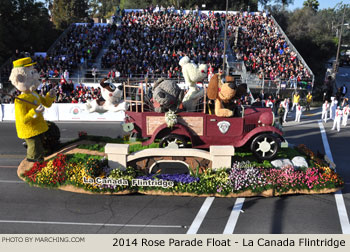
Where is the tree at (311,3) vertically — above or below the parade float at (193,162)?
above

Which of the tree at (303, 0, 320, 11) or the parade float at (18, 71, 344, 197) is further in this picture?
the tree at (303, 0, 320, 11)

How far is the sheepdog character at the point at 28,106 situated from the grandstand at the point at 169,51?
12278mm

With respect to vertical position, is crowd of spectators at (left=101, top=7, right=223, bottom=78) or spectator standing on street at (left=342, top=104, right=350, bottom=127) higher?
crowd of spectators at (left=101, top=7, right=223, bottom=78)

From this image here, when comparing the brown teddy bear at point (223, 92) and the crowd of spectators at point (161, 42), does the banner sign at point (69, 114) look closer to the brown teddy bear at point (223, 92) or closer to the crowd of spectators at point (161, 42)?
the crowd of spectators at point (161, 42)

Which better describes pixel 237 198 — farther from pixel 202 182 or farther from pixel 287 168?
pixel 287 168

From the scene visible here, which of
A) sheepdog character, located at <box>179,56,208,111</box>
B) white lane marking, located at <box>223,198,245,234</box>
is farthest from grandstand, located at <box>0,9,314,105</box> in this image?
white lane marking, located at <box>223,198,245,234</box>

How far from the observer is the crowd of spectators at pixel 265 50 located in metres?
26.1

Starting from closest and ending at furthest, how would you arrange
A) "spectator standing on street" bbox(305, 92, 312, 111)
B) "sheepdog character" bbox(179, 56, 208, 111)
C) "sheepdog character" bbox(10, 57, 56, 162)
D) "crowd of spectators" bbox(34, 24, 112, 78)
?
"sheepdog character" bbox(10, 57, 56, 162)
"sheepdog character" bbox(179, 56, 208, 111)
"spectator standing on street" bbox(305, 92, 312, 111)
"crowd of spectators" bbox(34, 24, 112, 78)

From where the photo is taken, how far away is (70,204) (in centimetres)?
972

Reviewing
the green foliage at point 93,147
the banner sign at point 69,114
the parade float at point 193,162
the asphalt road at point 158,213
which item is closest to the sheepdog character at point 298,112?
the parade float at point 193,162

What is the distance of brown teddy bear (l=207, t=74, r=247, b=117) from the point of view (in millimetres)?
10742

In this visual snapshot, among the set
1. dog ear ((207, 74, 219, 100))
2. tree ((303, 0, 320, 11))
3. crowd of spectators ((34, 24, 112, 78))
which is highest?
tree ((303, 0, 320, 11))

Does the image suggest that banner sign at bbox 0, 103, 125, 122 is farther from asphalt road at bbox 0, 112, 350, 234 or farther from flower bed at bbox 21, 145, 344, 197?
flower bed at bbox 21, 145, 344, 197

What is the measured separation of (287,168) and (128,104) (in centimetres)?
585
